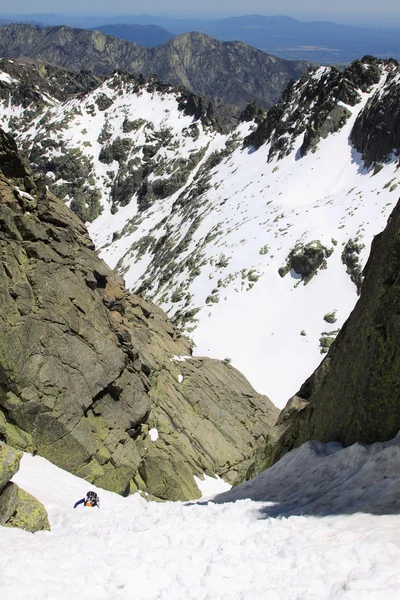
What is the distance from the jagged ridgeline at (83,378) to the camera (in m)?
17.8

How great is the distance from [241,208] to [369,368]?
193 feet

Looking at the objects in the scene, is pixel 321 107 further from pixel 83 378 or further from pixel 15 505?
pixel 15 505

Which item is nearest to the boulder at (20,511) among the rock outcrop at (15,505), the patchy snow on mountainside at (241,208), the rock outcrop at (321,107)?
the rock outcrop at (15,505)

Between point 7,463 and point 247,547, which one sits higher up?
point 247,547

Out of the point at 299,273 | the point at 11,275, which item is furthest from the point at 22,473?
the point at 299,273

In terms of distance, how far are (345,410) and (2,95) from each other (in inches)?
7849

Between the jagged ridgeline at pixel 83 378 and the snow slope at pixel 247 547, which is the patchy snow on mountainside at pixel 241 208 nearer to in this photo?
the jagged ridgeline at pixel 83 378

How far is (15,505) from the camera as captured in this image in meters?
11.2

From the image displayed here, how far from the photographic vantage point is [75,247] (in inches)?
916

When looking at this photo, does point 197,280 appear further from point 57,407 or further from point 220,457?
point 57,407

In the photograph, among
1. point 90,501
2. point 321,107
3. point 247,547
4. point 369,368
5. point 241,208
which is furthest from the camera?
point 321,107

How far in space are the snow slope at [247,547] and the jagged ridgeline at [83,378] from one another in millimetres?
6141

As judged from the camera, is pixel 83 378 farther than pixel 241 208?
No

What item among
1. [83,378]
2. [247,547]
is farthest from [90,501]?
[247,547]
